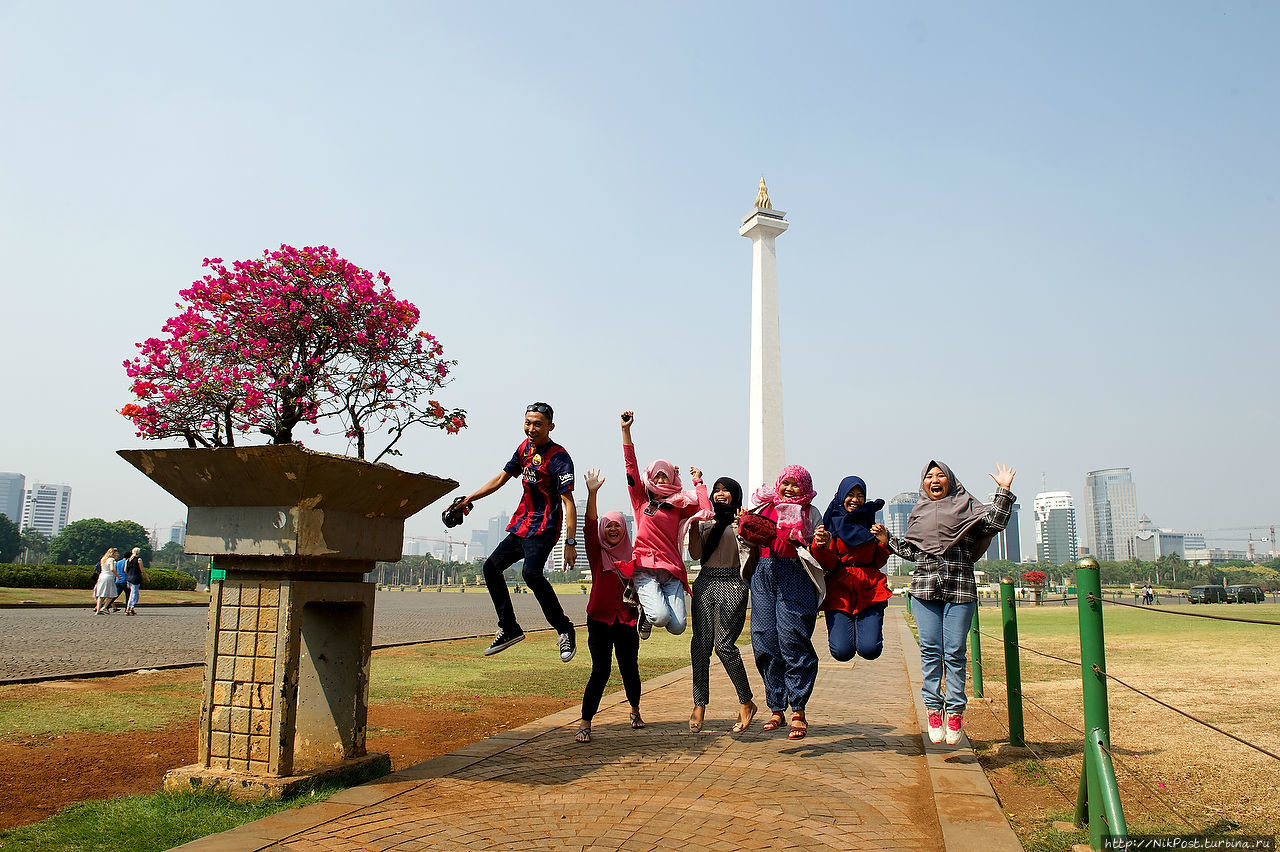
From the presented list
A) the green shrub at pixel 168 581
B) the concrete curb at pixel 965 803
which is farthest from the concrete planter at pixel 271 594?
the green shrub at pixel 168 581

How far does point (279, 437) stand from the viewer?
11.2 m

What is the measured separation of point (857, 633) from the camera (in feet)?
18.9

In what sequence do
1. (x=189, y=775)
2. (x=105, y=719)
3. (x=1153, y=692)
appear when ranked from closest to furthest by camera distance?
(x=189, y=775) < (x=105, y=719) < (x=1153, y=692)

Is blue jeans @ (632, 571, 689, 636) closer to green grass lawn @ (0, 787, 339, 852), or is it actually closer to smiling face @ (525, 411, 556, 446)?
smiling face @ (525, 411, 556, 446)

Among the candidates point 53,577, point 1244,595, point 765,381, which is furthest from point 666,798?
point 1244,595

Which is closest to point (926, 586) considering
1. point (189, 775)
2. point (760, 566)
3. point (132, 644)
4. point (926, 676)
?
point (926, 676)

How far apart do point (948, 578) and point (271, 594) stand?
389 centimetres

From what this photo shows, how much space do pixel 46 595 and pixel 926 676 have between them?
1125 inches

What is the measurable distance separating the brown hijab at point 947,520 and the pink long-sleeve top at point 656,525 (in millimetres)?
1523

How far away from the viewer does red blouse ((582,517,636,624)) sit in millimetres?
6203

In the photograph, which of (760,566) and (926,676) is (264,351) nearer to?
(760,566)

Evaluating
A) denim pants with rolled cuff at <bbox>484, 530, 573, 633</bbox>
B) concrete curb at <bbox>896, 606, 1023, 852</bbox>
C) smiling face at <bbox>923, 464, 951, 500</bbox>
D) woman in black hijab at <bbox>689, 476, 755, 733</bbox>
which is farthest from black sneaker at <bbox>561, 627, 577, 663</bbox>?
smiling face at <bbox>923, 464, 951, 500</bbox>

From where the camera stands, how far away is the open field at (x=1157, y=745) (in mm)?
4137

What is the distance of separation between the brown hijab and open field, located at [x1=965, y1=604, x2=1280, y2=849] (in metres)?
1.40
